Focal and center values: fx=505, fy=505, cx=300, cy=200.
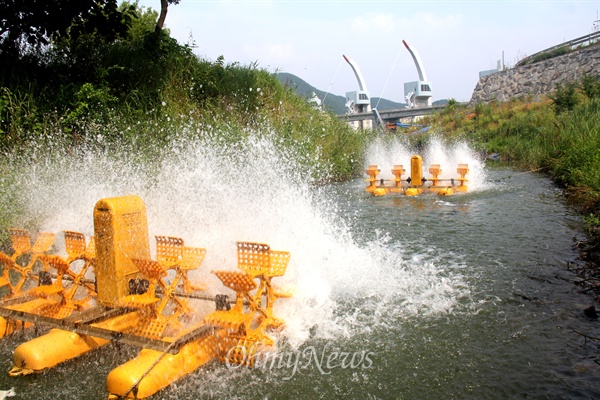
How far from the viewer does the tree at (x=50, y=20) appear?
12.9 m

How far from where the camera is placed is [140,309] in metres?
5.49

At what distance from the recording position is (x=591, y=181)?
10.7 metres

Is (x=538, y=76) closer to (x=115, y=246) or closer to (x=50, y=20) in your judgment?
(x=50, y=20)

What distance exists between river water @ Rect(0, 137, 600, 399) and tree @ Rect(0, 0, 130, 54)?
4.77 metres

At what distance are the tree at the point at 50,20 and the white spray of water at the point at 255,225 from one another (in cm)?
400

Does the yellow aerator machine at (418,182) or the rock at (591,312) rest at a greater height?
the yellow aerator machine at (418,182)

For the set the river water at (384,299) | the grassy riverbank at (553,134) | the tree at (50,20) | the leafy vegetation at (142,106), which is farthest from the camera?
the tree at (50,20)

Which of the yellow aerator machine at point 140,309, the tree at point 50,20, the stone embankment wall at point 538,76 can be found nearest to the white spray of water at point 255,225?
the yellow aerator machine at point 140,309

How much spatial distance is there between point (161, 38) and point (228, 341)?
45.3 feet

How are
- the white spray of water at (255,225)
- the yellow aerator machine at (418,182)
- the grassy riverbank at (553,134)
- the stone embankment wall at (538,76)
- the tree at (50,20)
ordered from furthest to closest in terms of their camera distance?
1. the stone embankment wall at (538,76)
2. the yellow aerator machine at (418,182)
3. the tree at (50,20)
4. the grassy riverbank at (553,134)
5. the white spray of water at (255,225)

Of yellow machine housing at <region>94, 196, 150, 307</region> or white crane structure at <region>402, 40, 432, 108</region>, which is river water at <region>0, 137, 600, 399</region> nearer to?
yellow machine housing at <region>94, 196, 150, 307</region>

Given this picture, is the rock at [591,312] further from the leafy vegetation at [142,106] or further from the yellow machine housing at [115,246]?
the leafy vegetation at [142,106]

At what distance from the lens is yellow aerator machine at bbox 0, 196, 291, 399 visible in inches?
182

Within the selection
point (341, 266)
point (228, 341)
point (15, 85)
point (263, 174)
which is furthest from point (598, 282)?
point (15, 85)
